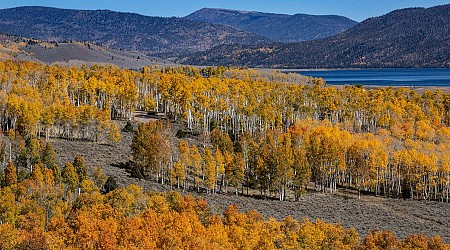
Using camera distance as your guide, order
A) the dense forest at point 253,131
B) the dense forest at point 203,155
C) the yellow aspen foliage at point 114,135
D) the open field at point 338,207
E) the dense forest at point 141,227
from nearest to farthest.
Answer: the dense forest at point 141,227, the dense forest at point 203,155, the open field at point 338,207, the dense forest at point 253,131, the yellow aspen foliage at point 114,135

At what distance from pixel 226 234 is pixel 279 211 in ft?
88.6

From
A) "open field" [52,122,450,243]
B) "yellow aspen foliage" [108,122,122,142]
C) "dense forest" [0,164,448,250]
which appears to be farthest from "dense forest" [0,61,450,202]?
"dense forest" [0,164,448,250]

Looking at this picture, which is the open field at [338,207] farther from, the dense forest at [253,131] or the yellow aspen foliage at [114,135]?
the yellow aspen foliage at [114,135]

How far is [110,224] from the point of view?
4541 cm

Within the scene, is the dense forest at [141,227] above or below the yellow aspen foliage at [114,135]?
below

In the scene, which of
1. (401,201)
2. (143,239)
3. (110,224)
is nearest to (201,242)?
(143,239)

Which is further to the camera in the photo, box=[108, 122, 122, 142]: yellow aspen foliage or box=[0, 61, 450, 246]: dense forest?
box=[108, 122, 122, 142]: yellow aspen foliage

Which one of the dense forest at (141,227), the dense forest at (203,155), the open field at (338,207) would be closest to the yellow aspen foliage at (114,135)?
the dense forest at (203,155)

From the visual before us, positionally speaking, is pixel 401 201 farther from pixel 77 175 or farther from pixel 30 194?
pixel 30 194

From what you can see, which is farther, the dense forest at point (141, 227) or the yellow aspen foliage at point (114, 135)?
the yellow aspen foliage at point (114, 135)

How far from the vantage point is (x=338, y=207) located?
76.8m

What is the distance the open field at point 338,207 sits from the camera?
6788 centimetres

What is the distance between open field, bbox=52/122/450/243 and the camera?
67875 millimetres

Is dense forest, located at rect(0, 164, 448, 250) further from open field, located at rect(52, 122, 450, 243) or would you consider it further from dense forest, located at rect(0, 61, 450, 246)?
open field, located at rect(52, 122, 450, 243)
